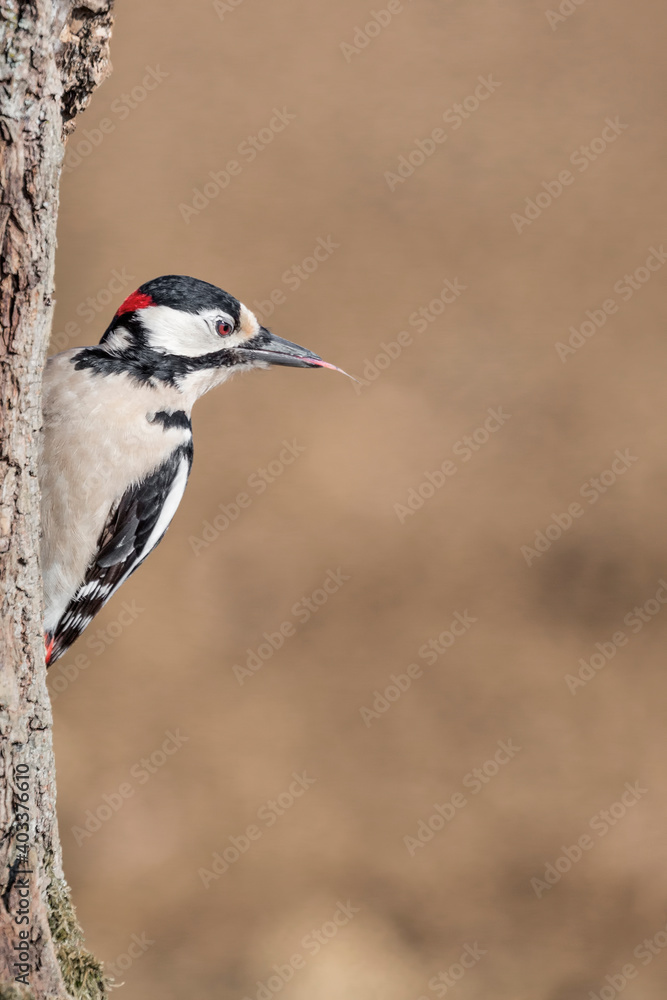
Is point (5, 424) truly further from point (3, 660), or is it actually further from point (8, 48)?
point (8, 48)

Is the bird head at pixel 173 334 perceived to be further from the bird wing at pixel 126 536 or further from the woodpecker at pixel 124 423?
the bird wing at pixel 126 536

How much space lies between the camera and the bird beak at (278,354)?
8.41 ft

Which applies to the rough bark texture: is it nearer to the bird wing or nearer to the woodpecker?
the woodpecker

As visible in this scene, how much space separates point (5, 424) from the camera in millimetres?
1762

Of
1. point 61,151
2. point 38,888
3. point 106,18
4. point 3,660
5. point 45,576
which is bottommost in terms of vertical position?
point 38,888

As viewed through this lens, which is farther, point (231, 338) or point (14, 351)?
point (231, 338)

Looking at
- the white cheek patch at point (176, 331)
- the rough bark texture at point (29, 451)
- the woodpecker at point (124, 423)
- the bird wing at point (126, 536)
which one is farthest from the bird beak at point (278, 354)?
the rough bark texture at point (29, 451)

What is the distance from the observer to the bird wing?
247cm

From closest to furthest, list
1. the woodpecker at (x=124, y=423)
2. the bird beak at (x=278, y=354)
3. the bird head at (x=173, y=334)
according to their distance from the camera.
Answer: the woodpecker at (x=124, y=423)
the bird head at (x=173, y=334)
the bird beak at (x=278, y=354)

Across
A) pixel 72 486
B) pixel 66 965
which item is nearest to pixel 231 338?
pixel 72 486

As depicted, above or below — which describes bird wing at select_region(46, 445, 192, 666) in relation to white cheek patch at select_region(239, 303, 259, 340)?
below

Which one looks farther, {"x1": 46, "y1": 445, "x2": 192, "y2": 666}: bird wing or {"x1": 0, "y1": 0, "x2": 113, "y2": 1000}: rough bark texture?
{"x1": 46, "y1": 445, "x2": 192, "y2": 666}: bird wing

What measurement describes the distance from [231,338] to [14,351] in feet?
2.85

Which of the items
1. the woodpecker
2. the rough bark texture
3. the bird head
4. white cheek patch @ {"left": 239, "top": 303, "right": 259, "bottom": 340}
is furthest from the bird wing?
the rough bark texture
